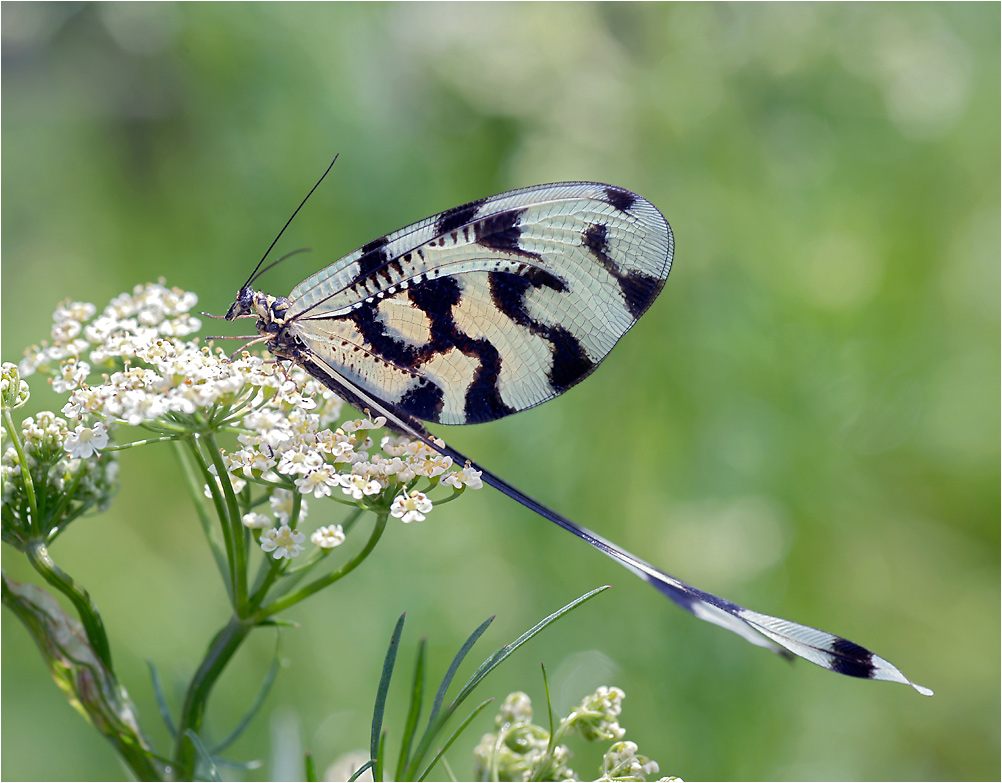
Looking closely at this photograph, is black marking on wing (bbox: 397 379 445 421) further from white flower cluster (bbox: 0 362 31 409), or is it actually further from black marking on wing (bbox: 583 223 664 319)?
white flower cluster (bbox: 0 362 31 409)

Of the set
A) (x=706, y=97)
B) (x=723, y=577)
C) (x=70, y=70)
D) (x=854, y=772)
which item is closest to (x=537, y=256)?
(x=723, y=577)

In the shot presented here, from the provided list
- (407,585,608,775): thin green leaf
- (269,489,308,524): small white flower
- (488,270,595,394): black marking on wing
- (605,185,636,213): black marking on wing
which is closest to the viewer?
(407,585,608,775): thin green leaf

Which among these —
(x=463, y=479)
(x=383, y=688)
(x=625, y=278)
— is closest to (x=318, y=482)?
(x=463, y=479)

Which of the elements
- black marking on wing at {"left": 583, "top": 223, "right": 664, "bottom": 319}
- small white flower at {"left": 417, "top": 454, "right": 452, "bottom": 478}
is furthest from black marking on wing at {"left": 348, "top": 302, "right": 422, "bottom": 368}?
black marking on wing at {"left": 583, "top": 223, "right": 664, "bottom": 319}

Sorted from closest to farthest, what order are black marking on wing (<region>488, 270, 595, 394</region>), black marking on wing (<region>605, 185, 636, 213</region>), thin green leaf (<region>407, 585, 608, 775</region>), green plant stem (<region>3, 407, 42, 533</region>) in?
thin green leaf (<region>407, 585, 608, 775</region>), green plant stem (<region>3, 407, 42, 533</region>), black marking on wing (<region>605, 185, 636, 213</region>), black marking on wing (<region>488, 270, 595, 394</region>)

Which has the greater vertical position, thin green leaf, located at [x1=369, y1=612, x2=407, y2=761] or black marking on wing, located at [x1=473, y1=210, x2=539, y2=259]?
black marking on wing, located at [x1=473, y1=210, x2=539, y2=259]

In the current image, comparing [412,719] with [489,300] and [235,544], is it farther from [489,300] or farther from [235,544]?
[489,300]

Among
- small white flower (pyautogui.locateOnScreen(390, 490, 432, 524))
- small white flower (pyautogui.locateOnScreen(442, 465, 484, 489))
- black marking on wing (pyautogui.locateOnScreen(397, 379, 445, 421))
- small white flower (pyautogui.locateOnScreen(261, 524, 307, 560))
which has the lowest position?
→ small white flower (pyautogui.locateOnScreen(261, 524, 307, 560))

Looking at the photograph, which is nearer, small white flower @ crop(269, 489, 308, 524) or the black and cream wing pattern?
small white flower @ crop(269, 489, 308, 524)
